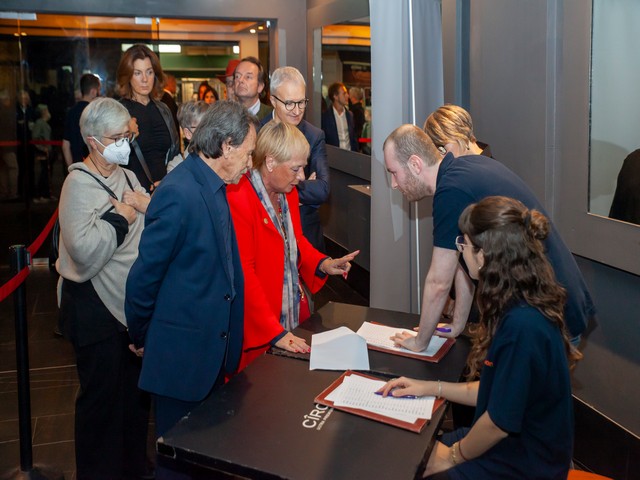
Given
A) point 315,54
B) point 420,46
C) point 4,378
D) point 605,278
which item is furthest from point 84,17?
Result: point 605,278

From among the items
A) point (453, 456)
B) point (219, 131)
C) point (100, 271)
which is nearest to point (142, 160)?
point (100, 271)

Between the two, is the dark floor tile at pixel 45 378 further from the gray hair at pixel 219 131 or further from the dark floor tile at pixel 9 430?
the gray hair at pixel 219 131

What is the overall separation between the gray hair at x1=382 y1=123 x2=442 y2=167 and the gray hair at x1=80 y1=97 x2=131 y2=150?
3.66 feet

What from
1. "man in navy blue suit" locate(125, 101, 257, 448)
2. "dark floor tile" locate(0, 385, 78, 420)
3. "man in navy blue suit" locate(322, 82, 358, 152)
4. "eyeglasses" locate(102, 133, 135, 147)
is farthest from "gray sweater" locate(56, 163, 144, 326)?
"man in navy blue suit" locate(322, 82, 358, 152)

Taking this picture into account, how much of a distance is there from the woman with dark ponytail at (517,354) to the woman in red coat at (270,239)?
2.52 feet

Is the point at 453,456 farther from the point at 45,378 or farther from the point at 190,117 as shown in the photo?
the point at 45,378

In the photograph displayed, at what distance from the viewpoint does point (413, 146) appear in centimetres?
264

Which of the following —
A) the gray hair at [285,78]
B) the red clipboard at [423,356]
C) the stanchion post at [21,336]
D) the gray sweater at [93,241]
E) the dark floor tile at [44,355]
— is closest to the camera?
the red clipboard at [423,356]

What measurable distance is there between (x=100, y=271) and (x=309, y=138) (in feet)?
5.34

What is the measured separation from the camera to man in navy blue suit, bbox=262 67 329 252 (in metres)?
3.86

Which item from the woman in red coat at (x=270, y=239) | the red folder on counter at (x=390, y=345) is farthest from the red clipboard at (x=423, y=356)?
the woman in red coat at (x=270, y=239)

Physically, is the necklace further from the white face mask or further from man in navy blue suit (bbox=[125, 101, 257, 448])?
man in navy blue suit (bbox=[125, 101, 257, 448])

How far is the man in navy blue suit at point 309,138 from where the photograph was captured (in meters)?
3.86

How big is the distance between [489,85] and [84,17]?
17.5 ft
